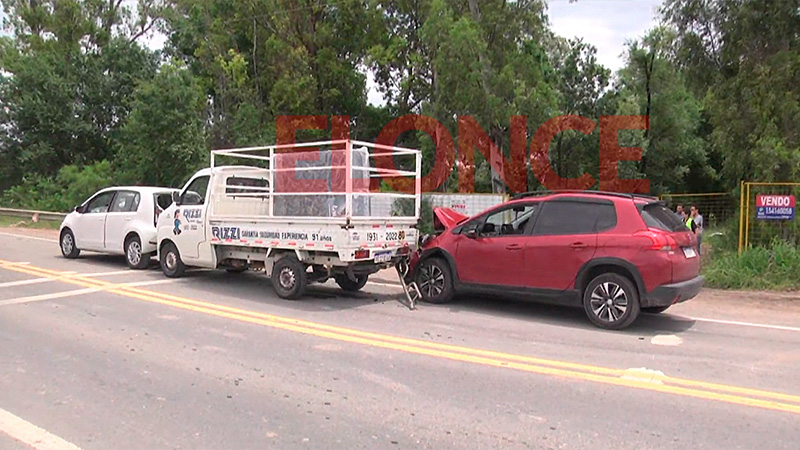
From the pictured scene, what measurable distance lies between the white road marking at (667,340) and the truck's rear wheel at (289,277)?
4963mm

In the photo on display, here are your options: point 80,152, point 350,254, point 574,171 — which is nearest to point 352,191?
point 350,254

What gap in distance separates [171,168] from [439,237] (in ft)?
68.3

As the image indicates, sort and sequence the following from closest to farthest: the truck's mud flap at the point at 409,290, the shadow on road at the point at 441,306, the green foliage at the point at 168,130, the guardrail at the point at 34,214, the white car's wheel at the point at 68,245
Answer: the shadow on road at the point at 441,306, the truck's mud flap at the point at 409,290, the white car's wheel at the point at 68,245, the guardrail at the point at 34,214, the green foliage at the point at 168,130

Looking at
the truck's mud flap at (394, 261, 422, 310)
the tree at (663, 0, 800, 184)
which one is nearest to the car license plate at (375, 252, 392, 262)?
the truck's mud flap at (394, 261, 422, 310)

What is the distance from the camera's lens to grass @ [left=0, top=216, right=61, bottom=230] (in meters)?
24.9

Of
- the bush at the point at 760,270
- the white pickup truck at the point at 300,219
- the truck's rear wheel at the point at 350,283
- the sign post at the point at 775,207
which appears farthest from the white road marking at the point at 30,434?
the sign post at the point at 775,207

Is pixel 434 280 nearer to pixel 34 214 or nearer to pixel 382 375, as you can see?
pixel 382 375

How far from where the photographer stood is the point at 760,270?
11.5 meters

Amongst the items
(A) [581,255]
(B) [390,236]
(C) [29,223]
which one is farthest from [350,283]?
(C) [29,223]

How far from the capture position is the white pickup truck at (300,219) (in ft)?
29.8

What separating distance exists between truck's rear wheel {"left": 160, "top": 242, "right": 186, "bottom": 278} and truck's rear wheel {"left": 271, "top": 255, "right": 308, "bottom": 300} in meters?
2.69

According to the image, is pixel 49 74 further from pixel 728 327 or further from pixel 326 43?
pixel 728 327

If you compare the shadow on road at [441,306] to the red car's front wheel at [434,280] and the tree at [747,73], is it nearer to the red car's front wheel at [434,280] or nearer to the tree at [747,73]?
the red car's front wheel at [434,280]

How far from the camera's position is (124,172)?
2945cm
